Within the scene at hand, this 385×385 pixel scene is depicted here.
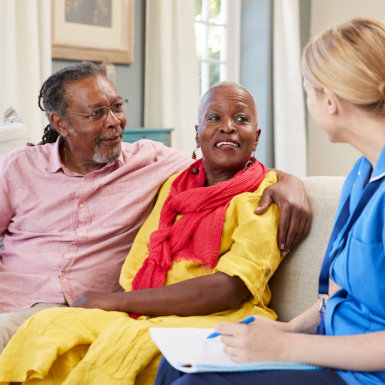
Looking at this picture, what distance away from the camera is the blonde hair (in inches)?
40.0

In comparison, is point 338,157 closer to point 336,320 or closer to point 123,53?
point 123,53

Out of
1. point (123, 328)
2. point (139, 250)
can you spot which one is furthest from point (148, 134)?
point (123, 328)

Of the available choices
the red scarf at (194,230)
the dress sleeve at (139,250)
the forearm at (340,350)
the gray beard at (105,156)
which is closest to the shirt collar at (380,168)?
the forearm at (340,350)

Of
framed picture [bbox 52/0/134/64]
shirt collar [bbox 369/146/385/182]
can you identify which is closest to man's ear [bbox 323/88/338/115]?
shirt collar [bbox 369/146/385/182]

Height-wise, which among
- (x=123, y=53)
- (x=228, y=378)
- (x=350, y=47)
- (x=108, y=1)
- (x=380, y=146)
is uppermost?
(x=108, y=1)

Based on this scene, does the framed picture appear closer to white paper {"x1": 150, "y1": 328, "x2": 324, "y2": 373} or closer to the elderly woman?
the elderly woman

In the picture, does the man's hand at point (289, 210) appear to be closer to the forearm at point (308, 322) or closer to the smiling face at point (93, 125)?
the forearm at point (308, 322)

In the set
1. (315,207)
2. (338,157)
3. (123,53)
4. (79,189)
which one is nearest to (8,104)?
(123,53)

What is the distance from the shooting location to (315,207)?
63.6 inches

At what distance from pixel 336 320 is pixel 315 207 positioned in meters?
0.55

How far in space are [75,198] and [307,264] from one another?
805 mm

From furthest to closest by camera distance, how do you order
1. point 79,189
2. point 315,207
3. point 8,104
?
point 8,104
point 79,189
point 315,207

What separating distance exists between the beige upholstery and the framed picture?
242 cm

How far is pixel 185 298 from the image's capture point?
148cm
